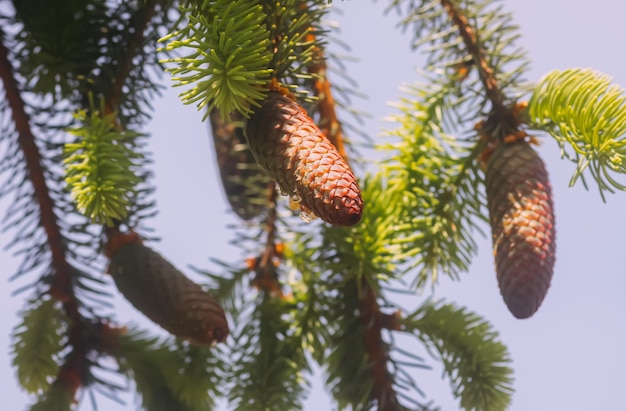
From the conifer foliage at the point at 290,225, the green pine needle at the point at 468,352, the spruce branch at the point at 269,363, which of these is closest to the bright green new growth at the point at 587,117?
the conifer foliage at the point at 290,225

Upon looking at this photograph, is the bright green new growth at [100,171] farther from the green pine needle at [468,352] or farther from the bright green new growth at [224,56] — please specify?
the green pine needle at [468,352]

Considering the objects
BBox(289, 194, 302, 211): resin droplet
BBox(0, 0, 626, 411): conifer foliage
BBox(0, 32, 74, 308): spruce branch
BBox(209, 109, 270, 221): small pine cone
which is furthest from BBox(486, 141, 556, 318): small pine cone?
BBox(0, 32, 74, 308): spruce branch

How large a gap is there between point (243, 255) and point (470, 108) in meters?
0.27

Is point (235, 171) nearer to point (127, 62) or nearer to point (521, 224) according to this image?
point (127, 62)

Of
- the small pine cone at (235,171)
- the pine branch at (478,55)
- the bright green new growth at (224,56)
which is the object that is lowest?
the bright green new growth at (224,56)

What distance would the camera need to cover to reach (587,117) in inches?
21.6

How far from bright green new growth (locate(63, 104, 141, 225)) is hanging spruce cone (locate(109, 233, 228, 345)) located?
1.8 inches

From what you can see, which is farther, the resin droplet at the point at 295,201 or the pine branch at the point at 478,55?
the pine branch at the point at 478,55

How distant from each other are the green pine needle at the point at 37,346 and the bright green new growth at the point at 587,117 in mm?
445

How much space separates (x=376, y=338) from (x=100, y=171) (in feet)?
0.91

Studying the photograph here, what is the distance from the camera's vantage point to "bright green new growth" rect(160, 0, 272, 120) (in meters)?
0.44

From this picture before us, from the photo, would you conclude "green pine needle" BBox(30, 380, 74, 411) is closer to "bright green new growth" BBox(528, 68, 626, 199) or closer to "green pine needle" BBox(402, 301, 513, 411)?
"green pine needle" BBox(402, 301, 513, 411)

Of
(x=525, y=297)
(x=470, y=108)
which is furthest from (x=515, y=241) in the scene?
(x=470, y=108)

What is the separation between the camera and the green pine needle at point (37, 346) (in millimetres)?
674
